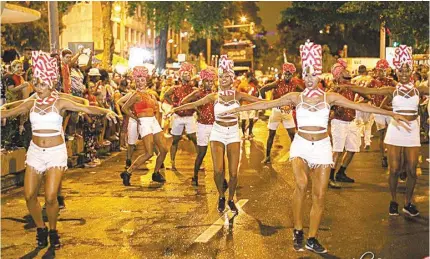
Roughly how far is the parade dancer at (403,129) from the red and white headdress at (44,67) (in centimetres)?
409

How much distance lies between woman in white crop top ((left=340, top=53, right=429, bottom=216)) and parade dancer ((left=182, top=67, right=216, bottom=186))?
2599mm

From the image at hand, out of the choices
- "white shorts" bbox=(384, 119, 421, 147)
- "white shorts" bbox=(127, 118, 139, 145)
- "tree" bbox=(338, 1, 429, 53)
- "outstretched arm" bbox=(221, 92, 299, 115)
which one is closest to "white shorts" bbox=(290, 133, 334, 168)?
"outstretched arm" bbox=(221, 92, 299, 115)

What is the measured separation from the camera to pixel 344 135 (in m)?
11.0

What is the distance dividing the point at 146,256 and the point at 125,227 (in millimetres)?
1390

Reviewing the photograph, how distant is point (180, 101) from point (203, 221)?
13.4ft

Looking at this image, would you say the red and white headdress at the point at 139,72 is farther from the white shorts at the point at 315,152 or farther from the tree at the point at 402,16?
the tree at the point at 402,16

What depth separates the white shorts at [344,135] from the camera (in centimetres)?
1103

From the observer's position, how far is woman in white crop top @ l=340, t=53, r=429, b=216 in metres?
8.48

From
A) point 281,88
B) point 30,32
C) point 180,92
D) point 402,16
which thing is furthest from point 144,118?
point 30,32

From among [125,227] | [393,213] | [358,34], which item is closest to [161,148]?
[125,227]

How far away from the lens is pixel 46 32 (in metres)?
36.8

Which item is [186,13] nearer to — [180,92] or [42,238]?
[180,92]

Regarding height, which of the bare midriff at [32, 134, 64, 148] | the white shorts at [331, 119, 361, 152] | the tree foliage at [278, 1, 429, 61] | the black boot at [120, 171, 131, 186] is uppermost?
the tree foliage at [278, 1, 429, 61]

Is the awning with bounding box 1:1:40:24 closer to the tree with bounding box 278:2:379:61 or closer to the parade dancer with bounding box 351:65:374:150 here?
the parade dancer with bounding box 351:65:374:150
